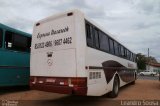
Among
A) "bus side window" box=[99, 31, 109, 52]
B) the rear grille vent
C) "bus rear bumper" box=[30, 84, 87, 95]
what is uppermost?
"bus side window" box=[99, 31, 109, 52]

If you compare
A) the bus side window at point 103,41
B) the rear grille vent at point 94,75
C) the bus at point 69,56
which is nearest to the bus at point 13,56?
the bus at point 69,56

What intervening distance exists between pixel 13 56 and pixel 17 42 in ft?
2.72

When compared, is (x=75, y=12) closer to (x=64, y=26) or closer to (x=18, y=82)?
(x=64, y=26)

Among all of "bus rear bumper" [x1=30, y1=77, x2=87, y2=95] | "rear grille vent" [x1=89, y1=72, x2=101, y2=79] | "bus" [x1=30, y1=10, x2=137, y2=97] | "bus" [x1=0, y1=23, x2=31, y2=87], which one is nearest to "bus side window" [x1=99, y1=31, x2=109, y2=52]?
"bus" [x1=30, y1=10, x2=137, y2=97]

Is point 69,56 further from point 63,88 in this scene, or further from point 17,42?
point 17,42

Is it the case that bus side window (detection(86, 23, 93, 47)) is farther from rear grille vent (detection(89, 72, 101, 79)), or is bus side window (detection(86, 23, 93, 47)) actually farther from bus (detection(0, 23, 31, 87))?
bus (detection(0, 23, 31, 87))

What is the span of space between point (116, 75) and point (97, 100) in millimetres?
2103

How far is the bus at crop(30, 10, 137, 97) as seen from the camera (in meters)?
8.06

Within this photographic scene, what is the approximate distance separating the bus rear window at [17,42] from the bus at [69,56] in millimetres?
2465

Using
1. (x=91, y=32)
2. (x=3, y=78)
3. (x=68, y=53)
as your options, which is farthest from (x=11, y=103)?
(x=91, y=32)

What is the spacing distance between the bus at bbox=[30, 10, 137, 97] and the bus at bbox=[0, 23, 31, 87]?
239 centimetres

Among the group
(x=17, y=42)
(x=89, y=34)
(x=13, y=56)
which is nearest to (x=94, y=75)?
(x=89, y=34)

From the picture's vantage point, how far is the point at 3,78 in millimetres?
11578

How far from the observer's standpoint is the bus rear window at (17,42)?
38.7 ft
